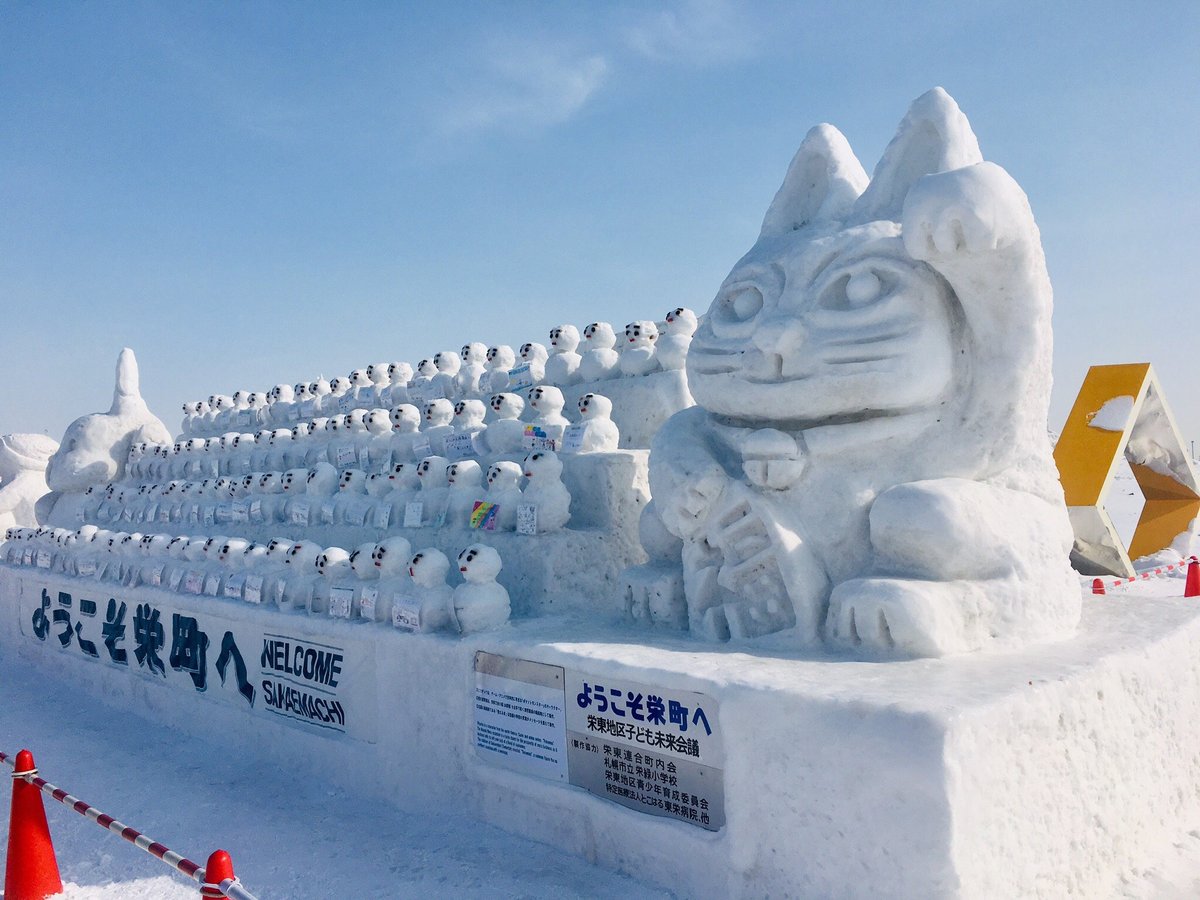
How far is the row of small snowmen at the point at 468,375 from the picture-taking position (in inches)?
215

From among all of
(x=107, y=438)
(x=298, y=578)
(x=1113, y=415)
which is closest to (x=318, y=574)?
(x=298, y=578)

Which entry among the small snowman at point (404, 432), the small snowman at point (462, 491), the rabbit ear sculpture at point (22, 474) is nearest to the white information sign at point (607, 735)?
the small snowman at point (462, 491)

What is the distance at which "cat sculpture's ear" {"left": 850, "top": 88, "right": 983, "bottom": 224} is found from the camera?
329 centimetres

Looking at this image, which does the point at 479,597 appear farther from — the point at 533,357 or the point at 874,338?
the point at 533,357

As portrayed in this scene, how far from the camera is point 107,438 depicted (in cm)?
873

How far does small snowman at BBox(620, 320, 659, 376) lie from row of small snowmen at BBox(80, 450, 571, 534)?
103cm

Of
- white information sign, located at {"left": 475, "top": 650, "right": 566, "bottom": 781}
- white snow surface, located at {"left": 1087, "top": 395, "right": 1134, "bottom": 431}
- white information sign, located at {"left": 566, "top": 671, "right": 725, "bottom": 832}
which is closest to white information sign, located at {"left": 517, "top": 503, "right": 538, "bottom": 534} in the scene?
white information sign, located at {"left": 475, "top": 650, "right": 566, "bottom": 781}

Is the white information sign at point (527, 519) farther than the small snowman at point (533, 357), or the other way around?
the small snowman at point (533, 357)

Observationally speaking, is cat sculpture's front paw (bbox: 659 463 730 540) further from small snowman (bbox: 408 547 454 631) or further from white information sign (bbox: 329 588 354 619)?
white information sign (bbox: 329 588 354 619)

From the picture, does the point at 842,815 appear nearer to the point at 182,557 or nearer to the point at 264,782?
the point at 264,782

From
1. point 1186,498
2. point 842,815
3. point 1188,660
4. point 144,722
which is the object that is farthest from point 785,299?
point 1186,498

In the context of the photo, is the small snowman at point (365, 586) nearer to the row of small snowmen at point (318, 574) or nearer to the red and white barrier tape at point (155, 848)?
the row of small snowmen at point (318, 574)

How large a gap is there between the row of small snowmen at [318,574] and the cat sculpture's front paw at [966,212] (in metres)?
2.22

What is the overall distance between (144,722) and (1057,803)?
525 centimetres
